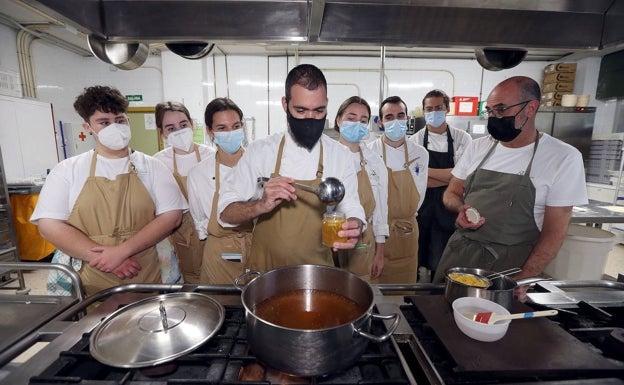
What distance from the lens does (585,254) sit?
107 inches

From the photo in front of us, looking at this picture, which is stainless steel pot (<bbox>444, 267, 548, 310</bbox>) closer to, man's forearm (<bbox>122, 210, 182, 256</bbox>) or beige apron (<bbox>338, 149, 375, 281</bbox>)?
beige apron (<bbox>338, 149, 375, 281</bbox>)

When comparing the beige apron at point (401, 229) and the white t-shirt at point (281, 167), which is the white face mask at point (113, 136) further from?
the beige apron at point (401, 229)

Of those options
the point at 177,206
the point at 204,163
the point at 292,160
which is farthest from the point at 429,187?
the point at 177,206

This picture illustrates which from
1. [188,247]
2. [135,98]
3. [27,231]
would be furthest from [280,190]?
[135,98]

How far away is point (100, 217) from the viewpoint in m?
1.67

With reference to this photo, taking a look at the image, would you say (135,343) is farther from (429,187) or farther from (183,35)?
(429,187)

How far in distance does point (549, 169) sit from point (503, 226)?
38 cm

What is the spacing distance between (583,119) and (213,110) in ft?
21.8

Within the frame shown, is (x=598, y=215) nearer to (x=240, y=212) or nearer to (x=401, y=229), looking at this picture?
(x=401, y=229)

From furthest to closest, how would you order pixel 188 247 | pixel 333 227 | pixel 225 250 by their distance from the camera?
1. pixel 188 247
2. pixel 225 250
3. pixel 333 227

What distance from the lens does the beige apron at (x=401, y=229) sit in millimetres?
2670

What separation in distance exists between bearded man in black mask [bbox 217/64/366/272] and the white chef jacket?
530 millimetres

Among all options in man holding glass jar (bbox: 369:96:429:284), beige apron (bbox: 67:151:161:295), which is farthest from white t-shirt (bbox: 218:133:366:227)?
man holding glass jar (bbox: 369:96:429:284)

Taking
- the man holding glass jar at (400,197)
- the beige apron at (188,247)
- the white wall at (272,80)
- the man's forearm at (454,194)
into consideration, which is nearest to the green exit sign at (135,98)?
the white wall at (272,80)
